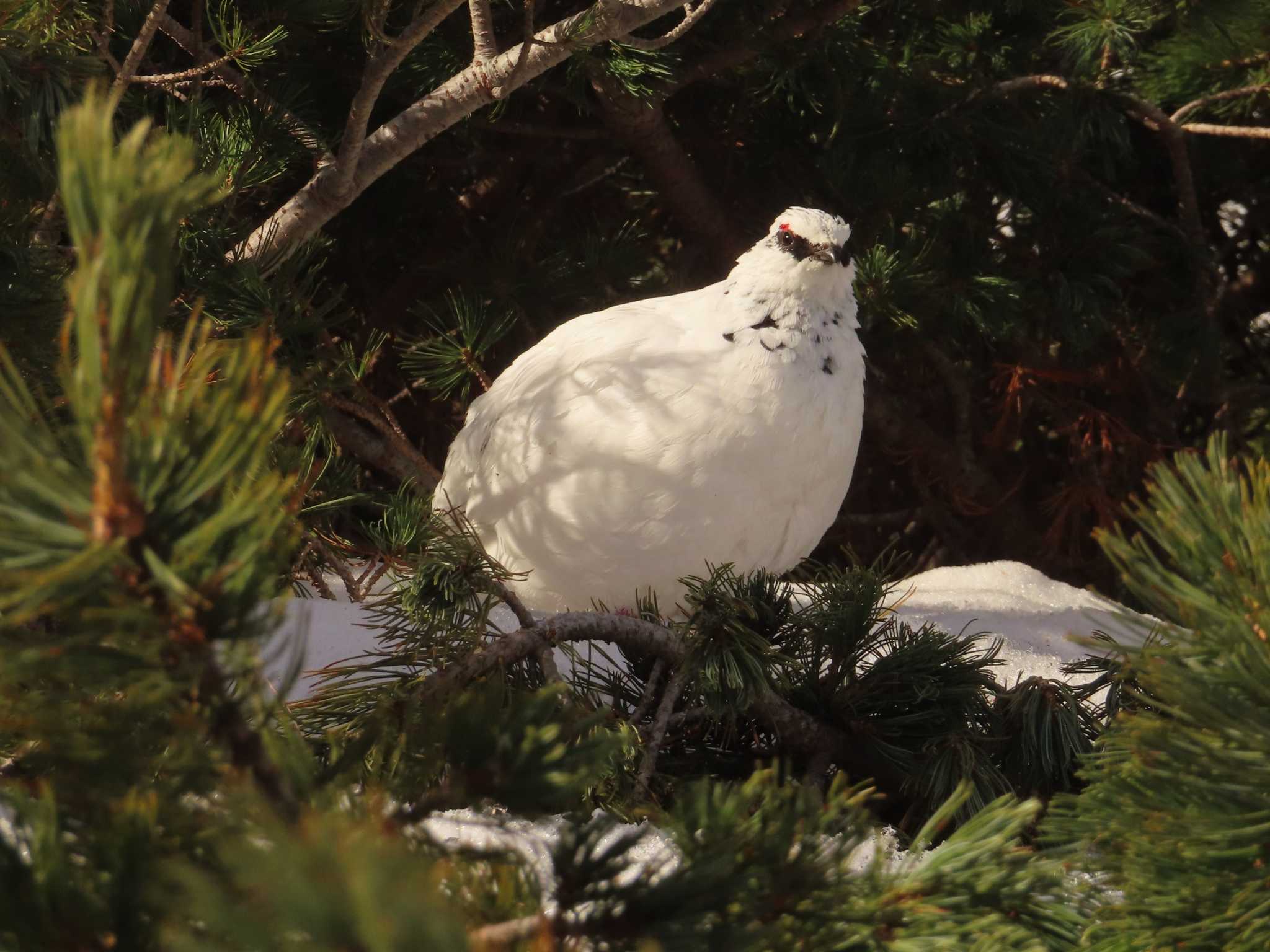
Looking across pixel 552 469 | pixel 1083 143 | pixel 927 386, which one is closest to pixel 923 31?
pixel 1083 143

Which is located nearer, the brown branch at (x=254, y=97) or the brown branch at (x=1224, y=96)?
the brown branch at (x=254, y=97)

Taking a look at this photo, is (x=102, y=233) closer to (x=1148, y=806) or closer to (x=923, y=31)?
(x=1148, y=806)

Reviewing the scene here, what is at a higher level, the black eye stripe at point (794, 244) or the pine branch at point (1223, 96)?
the black eye stripe at point (794, 244)

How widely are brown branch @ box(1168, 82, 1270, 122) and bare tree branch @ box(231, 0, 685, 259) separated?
1.27 metres

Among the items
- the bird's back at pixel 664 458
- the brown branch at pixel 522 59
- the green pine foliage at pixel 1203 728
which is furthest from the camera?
the bird's back at pixel 664 458

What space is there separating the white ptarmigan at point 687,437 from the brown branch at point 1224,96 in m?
0.92

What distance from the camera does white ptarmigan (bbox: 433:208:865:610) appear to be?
1.41 meters

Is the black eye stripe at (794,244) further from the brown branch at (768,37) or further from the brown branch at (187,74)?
the brown branch at (187,74)

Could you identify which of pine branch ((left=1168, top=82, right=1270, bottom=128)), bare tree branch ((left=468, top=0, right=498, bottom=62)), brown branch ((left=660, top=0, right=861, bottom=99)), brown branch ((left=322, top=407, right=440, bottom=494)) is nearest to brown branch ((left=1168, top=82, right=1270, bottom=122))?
pine branch ((left=1168, top=82, right=1270, bottom=128))

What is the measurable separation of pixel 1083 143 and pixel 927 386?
2.94 feet

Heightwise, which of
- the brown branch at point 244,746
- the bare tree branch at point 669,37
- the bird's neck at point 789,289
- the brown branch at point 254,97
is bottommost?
the bird's neck at point 789,289

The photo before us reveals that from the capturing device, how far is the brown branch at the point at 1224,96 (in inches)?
78.5

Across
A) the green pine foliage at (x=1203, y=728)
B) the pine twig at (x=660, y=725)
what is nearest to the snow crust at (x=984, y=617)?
the pine twig at (x=660, y=725)

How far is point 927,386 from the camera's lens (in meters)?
2.88
